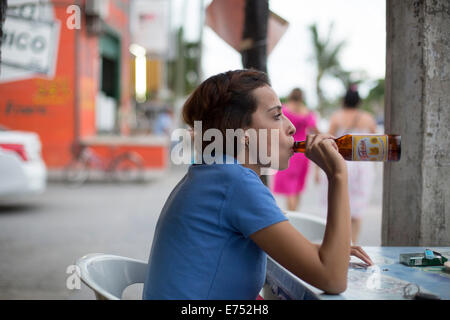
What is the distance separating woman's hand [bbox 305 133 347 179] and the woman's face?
0.29ft

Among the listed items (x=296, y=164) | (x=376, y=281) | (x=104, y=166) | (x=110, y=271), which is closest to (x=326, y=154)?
(x=376, y=281)

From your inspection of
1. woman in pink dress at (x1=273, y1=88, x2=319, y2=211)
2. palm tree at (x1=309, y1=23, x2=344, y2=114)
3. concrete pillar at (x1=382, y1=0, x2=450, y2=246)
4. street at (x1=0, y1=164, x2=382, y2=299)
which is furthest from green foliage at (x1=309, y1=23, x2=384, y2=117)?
concrete pillar at (x1=382, y1=0, x2=450, y2=246)

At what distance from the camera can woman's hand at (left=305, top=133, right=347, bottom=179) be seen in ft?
5.29

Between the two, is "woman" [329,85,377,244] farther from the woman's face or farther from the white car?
the white car

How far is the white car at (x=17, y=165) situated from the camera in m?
7.60

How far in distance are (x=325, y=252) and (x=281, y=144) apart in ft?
1.52

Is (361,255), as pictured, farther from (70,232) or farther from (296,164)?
(70,232)

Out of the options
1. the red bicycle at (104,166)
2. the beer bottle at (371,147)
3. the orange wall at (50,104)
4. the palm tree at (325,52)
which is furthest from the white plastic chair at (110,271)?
the palm tree at (325,52)

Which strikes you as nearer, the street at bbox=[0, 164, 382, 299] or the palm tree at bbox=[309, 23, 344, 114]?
the street at bbox=[0, 164, 382, 299]

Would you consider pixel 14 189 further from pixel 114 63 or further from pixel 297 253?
pixel 114 63

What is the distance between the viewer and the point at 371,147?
191cm

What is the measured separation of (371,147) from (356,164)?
11.9 ft

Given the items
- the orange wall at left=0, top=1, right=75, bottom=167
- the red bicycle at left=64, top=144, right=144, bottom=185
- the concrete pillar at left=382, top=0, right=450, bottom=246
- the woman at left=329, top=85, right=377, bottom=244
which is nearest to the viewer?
the concrete pillar at left=382, top=0, right=450, bottom=246
